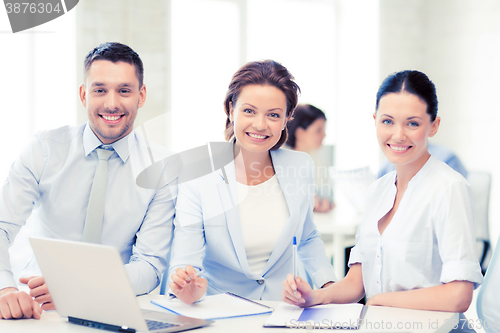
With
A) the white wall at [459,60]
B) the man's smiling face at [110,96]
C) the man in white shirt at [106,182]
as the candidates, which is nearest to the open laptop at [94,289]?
the man in white shirt at [106,182]

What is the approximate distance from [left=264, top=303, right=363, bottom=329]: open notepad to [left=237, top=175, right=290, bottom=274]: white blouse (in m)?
0.38

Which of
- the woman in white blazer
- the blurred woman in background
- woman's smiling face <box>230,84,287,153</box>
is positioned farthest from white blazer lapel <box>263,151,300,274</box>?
the blurred woman in background

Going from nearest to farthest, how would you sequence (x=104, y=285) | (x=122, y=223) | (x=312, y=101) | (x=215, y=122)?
(x=104, y=285)
(x=122, y=223)
(x=215, y=122)
(x=312, y=101)

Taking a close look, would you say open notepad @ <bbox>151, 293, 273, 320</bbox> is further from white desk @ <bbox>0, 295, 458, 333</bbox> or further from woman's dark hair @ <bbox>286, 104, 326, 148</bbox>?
woman's dark hair @ <bbox>286, 104, 326, 148</bbox>

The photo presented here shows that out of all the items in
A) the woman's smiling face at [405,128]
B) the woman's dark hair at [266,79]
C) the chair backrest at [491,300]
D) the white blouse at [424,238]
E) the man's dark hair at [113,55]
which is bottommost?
the chair backrest at [491,300]

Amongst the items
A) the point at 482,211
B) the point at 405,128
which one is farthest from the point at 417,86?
the point at 482,211

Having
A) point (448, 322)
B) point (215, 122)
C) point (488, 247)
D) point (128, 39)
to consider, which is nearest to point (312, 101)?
point (215, 122)

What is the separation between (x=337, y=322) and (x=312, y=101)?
3.67m

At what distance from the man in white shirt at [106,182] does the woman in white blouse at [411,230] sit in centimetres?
64

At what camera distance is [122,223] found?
1.67 m

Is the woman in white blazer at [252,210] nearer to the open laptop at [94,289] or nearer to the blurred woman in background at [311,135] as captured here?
the open laptop at [94,289]

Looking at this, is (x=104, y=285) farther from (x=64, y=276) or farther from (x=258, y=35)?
(x=258, y=35)

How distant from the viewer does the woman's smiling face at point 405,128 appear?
1367 millimetres

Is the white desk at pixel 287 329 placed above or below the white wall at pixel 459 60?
below
